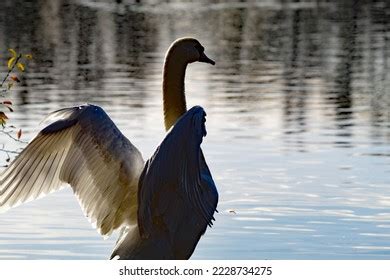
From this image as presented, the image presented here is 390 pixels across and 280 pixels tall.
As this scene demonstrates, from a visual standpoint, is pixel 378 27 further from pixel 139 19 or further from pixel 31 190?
pixel 31 190

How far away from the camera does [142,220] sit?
7812mm

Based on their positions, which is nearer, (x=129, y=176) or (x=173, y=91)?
(x=129, y=176)

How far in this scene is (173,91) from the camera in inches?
354

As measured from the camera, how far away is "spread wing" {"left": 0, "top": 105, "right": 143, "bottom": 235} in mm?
8328

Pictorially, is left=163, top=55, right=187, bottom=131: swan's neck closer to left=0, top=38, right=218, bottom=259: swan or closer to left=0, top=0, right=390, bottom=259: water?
left=0, top=38, right=218, bottom=259: swan

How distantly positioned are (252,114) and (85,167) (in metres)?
11.4

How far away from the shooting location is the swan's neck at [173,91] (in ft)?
29.2

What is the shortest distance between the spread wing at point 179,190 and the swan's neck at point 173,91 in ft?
2.56

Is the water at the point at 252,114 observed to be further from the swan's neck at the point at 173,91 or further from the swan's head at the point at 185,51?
the swan's head at the point at 185,51

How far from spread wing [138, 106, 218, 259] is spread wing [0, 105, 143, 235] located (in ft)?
1.71

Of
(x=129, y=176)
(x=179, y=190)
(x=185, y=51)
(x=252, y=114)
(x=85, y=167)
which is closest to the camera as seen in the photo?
(x=179, y=190)

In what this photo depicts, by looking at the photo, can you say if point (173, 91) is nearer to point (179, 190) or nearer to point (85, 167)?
point (85, 167)

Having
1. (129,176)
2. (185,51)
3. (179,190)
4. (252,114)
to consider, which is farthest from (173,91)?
(252,114)

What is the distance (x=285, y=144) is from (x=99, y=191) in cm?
820
